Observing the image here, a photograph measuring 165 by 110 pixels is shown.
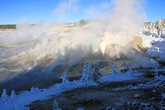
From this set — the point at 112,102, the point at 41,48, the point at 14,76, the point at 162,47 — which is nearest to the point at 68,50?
the point at 41,48

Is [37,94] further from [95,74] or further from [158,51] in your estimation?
[158,51]

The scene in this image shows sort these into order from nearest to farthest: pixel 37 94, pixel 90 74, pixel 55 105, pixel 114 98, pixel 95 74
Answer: pixel 55 105 < pixel 114 98 < pixel 37 94 < pixel 95 74 < pixel 90 74

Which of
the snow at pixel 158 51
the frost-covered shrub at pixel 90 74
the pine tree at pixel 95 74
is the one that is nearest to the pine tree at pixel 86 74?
the frost-covered shrub at pixel 90 74

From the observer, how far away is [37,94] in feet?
139

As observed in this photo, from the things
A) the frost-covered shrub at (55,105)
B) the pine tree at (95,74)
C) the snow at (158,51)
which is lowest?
the frost-covered shrub at (55,105)

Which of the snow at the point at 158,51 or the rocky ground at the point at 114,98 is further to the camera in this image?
the snow at the point at 158,51

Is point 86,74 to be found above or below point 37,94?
above

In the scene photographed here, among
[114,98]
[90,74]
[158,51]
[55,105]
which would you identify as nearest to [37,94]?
[55,105]

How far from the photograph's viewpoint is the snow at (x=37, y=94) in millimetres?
37312

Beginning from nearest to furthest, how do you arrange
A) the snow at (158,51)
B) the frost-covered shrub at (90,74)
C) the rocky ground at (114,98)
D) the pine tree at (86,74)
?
1. the rocky ground at (114,98)
2. the pine tree at (86,74)
3. the frost-covered shrub at (90,74)
4. the snow at (158,51)

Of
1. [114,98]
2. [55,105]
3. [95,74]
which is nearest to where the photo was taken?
[55,105]

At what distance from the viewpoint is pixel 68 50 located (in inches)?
3492

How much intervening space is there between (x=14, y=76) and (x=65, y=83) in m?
15.4

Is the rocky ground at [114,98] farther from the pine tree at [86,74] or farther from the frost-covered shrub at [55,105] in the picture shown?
the pine tree at [86,74]
